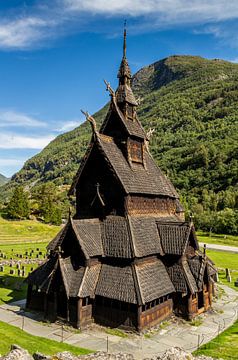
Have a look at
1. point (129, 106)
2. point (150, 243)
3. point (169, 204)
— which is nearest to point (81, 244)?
point (150, 243)

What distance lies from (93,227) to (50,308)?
19.2ft

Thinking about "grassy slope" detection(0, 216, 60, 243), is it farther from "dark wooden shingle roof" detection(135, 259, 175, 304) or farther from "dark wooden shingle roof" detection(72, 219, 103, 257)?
"dark wooden shingle roof" detection(135, 259, 175, 304)

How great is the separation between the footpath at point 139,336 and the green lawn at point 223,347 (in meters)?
0.43

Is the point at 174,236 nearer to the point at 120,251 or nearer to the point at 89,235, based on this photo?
the point at 120,251

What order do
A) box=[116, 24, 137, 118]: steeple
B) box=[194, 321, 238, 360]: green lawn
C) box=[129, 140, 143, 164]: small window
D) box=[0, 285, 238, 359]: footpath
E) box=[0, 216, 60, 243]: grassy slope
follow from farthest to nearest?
box=[0, 216, 60, 243]: grassy slope
box=[116, 24, 137, 118]: steeple
box=[129, 140, 143, 164]: small window
box=[0, 285, 238, 359]: footpath
box=[194, 321, 238, 360]: green lawn

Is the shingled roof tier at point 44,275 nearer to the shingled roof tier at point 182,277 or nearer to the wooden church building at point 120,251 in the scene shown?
the wooden church building at point 120,251

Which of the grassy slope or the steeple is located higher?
the steeple

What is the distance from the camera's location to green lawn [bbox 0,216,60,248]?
241 ft

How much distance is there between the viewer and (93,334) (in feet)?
63.6

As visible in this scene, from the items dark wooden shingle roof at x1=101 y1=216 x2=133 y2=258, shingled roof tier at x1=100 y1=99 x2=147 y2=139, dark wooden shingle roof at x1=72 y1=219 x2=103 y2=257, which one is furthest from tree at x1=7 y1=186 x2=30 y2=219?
dark wooden shingle roof at x1=101 y1=216 x2=133 y2=258

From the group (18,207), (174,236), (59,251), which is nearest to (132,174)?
(174,236)

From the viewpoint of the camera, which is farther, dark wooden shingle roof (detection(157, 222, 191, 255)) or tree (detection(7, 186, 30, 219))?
tree (detection(7, 186, 30, 219))

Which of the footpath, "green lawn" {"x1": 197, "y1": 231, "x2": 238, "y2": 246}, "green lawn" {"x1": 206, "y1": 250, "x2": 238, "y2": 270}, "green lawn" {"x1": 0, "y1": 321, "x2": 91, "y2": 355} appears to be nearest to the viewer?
"green lawn" {"x1": 0, "y1": 321, "x2": 91, "y2": 355}

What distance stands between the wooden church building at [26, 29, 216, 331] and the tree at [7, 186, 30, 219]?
229ft
